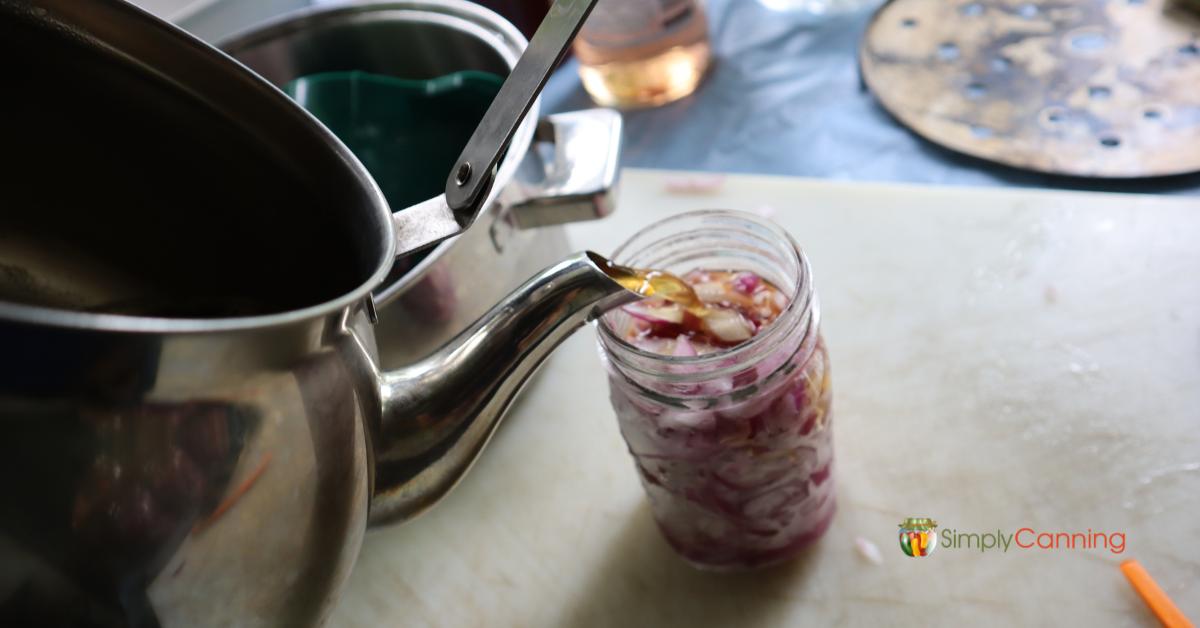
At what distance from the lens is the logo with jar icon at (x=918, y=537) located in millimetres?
432

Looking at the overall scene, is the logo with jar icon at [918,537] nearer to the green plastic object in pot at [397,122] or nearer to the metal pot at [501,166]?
the metal pot at [501,166]

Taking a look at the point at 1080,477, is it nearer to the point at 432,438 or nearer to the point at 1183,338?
the point at 1183,338

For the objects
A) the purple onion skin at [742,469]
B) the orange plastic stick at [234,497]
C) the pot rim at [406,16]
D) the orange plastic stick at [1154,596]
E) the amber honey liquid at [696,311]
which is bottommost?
the orange plastic stick at [1154,596]

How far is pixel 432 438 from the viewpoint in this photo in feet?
1.12

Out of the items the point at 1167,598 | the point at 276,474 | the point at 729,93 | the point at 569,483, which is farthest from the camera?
the point at 729,93

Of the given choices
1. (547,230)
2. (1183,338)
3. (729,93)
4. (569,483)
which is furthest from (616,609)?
(729,93)

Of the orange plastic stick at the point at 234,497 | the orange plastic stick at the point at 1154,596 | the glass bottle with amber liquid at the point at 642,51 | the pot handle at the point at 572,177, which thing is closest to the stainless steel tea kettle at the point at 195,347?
the orange plastic stick at the point at 234,497

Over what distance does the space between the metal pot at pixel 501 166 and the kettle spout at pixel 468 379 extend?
0.31 ft

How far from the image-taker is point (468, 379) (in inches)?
13.5

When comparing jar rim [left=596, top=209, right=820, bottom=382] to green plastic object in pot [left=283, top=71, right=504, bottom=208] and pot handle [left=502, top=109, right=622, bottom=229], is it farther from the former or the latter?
green plastic object in pot [left=283, top=71, right=504, bottom=208]

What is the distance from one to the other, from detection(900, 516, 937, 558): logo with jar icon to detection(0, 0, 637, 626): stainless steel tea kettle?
0.19 m

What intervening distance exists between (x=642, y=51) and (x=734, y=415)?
42 centimetres

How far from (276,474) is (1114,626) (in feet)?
1.12

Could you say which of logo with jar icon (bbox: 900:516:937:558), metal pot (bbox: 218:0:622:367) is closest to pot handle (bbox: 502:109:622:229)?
metal pot (bbox: 218:0:622:367)
